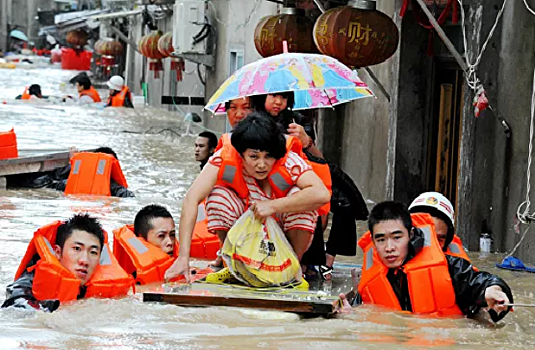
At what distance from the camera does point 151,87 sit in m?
32.8

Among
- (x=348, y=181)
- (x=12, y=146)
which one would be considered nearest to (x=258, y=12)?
(x=12, y=146)

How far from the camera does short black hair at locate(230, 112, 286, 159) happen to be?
6449 mm

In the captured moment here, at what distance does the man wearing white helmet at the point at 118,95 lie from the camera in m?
27.5

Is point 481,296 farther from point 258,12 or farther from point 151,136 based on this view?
point 151,136

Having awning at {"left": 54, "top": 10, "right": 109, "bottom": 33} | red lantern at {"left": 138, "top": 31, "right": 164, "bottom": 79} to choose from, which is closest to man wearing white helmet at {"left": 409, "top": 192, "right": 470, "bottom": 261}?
red lantern at {"left": 138, "top": 31, "right": 164, "bottom": 79}

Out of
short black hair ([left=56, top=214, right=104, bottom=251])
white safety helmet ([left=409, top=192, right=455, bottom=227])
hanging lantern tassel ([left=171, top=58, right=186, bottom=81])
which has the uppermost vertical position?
hanging lantern tassel ([left=171, top=58, right=186, bottom=81])

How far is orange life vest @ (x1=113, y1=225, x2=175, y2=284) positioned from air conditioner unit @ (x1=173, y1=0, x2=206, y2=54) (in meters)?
15.3

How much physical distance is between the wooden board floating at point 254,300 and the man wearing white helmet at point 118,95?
2123cm

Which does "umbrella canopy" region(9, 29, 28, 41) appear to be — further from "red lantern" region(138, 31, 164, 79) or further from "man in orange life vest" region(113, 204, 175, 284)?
"man in orange life vest" region(113, 204, 175, 284)

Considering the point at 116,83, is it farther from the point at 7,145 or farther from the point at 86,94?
the point at 7,145

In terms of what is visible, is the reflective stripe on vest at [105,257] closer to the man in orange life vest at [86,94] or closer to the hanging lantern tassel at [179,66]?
the hanging lantern tassel at [179,66]

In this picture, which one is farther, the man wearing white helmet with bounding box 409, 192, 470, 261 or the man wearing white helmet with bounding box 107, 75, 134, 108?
the man wearing white helmet with bounding box 107, 75, 134, 108

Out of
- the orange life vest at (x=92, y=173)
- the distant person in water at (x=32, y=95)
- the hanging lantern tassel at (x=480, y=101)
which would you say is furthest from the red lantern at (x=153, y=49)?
the hanging lantern tassel at (x=480, y=101)

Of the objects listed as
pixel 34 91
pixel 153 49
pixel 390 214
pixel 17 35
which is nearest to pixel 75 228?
pixel 390 214
